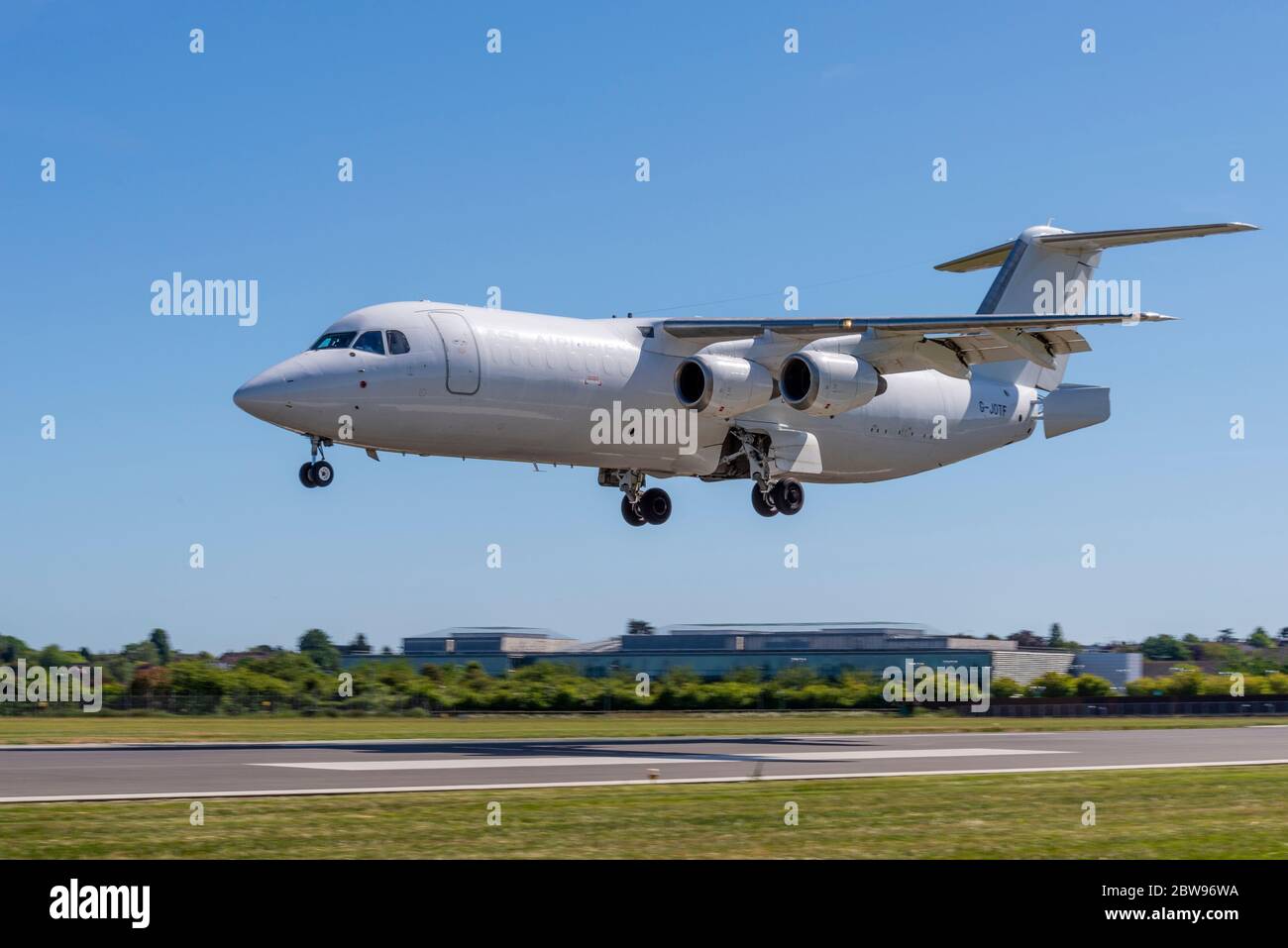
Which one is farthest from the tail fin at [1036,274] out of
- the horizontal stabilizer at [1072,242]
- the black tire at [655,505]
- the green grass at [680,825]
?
the green grass at [680,825]

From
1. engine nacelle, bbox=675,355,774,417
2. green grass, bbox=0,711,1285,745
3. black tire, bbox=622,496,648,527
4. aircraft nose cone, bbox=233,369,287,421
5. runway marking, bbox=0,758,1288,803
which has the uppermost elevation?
engine nacelle, bbox=675,355,774,417

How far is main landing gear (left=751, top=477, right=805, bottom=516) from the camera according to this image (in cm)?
3338

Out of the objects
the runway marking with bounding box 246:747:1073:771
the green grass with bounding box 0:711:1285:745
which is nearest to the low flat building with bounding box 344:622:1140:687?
the green grass with bounding box 0:711:1285:745

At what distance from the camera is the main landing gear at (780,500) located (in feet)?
109

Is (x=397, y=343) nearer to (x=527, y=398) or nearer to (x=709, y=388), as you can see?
(x=527, y=398)

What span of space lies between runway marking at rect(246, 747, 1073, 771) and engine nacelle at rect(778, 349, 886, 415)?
287 inches

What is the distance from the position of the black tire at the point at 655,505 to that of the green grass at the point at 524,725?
5032 millimetres

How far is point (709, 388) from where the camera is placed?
99.4 ft

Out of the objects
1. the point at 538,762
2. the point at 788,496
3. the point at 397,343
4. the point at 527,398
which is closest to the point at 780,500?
the point at 788,496

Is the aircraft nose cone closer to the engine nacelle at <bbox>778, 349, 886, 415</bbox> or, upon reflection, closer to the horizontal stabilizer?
the engine nacelle at <bbox>778, 349, 886, 415</bbox>

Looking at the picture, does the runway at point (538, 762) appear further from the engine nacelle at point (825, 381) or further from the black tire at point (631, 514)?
the engine nacelle at point (825, 381)
